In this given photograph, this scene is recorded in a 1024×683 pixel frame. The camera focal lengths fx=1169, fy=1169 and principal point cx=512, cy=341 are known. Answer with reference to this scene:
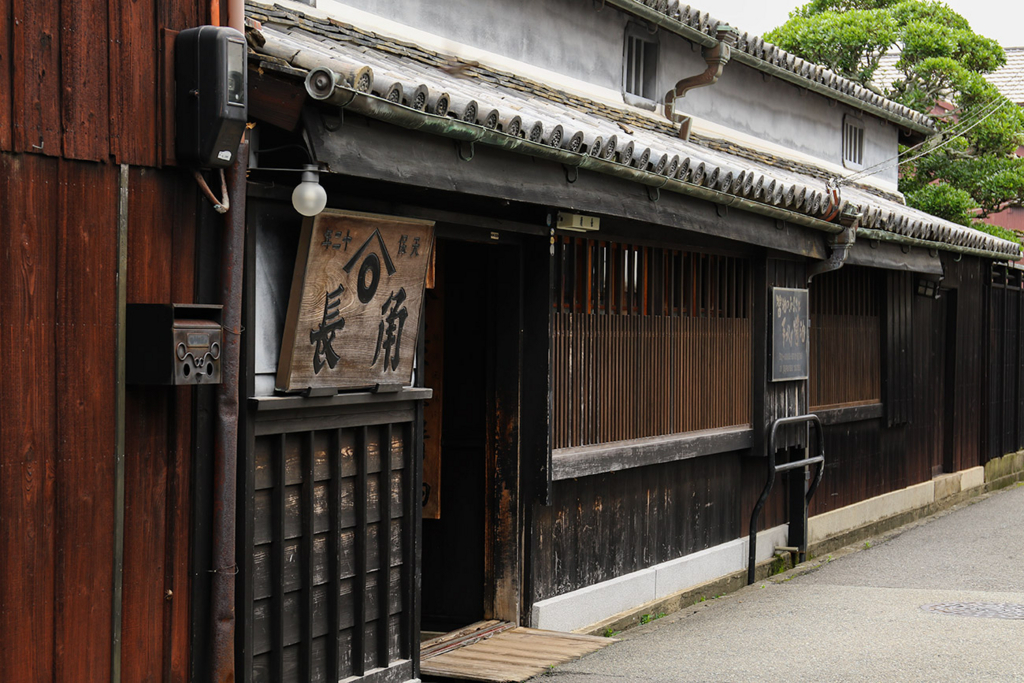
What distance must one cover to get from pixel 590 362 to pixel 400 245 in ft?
10.2

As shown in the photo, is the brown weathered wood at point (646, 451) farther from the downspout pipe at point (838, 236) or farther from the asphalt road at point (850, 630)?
the downspout pipe at point (838, 236)

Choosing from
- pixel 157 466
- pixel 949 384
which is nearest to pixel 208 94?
pixel 157 466

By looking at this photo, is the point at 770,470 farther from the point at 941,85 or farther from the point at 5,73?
the point at 941,85

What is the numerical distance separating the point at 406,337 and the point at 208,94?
2.24 metres

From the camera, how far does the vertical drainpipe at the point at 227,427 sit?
5.65 metres

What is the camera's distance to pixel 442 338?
927 centimetres

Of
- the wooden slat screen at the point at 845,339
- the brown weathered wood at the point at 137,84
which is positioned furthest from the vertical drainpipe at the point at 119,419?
the wooden slat screen at the point at 845,339

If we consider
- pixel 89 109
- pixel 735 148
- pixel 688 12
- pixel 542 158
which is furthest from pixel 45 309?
pixel 735 148

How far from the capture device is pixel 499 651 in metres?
8.38

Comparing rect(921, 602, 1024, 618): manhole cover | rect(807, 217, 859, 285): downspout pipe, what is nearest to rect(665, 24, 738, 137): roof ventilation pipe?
rect(807, 217, 859, 285): downspout pipe

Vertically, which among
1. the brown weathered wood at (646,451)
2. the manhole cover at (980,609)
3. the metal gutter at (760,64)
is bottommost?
the manhole cover at (980,609)

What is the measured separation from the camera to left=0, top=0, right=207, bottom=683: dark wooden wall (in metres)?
4.81

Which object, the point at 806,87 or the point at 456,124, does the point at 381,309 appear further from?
the point at 806,87

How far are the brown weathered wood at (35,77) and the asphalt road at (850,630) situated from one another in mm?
4908
